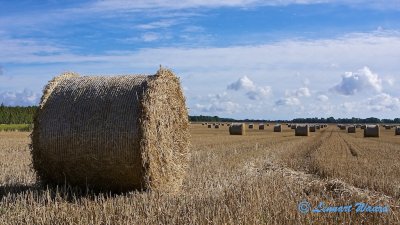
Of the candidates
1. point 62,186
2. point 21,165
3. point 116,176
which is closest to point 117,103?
point 116,176

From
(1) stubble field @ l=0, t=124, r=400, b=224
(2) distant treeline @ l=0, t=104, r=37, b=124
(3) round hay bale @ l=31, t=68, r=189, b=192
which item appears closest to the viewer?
(1) stubble field @ l=0, t=124, r=400, b=224

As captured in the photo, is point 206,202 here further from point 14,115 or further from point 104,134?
point 14,115

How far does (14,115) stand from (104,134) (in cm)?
6717

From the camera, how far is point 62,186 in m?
9.38

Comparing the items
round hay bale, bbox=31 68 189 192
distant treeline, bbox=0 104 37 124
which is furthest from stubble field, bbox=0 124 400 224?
distant treeline, bbox=0 104 37 124

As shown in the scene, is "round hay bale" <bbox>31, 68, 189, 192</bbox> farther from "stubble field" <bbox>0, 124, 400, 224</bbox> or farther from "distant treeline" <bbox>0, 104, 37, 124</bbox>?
"distant treeline" <bbox>0, 104, 37, 124</bbox>

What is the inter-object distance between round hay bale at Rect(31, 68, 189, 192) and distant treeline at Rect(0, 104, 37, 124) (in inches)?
2554

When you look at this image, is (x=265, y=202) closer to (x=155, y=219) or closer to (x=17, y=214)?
(x=155, y=219)

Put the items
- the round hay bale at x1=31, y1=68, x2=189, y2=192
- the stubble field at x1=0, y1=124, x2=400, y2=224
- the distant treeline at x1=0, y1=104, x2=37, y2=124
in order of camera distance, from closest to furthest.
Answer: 1. the stubble field at x1=0, y1=124, x2=400, y2=224
2. the round hay bale at x1=31, y1=68, x2=189, y2=192
3. the distant treeline at x1=0, y1=104, x2=37, y2=124

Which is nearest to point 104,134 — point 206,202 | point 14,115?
point 206,202

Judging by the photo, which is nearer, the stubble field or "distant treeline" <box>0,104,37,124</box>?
the stubble field

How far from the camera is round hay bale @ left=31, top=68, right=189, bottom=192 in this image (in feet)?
28.7

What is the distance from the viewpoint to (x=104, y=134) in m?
8.80

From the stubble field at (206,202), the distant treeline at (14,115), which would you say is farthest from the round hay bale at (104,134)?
the distant treeline at (14,115)
